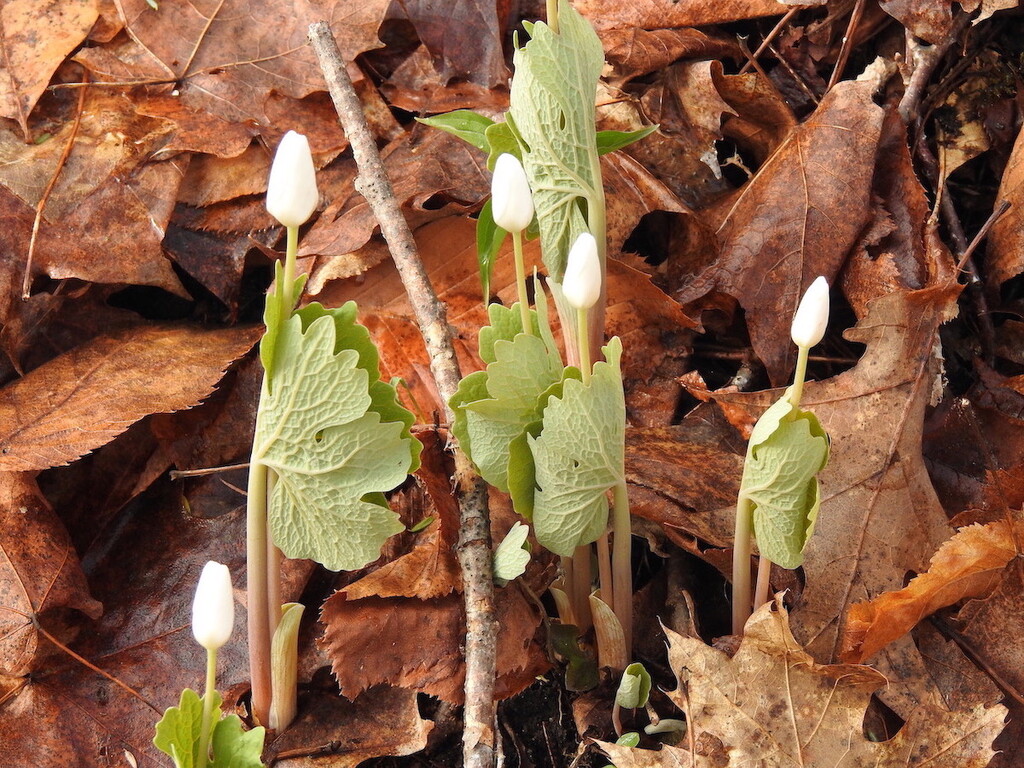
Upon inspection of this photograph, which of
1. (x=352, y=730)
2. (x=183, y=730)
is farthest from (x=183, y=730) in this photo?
(x=352, y=730)

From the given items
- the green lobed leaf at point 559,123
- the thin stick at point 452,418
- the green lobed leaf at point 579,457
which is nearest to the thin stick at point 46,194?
the thin stick at point 452,418

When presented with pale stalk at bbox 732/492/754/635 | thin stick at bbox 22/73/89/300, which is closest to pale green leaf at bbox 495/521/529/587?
pale stalk at bbox 732/492/754/635

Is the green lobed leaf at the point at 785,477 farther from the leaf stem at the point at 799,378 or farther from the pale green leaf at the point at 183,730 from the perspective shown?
the pale green leaf at the point at 183,730

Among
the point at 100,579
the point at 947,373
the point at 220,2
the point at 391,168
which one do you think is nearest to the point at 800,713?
the point at 947,373

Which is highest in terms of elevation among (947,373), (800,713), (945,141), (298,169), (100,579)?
(298,169)

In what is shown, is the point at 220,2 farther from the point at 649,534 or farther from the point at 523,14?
the point at 649,534
